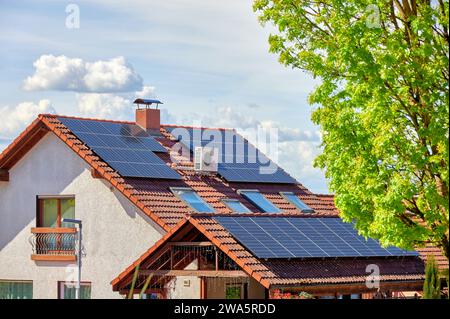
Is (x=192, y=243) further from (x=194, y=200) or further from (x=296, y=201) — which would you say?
(x=296, y=201)

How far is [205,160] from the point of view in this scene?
39.3 meters

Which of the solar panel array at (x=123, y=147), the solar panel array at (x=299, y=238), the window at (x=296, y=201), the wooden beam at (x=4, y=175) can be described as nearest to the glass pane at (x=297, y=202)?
the window at (x=296, y=201)

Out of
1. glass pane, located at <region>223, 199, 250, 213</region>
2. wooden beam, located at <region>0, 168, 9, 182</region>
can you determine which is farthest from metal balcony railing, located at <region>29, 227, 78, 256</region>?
glass pane, located at <region>223, 199, 250, 213</region>

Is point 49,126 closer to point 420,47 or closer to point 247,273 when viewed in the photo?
point 247,273

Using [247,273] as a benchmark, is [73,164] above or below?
above

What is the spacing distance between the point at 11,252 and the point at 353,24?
17512 millimetres

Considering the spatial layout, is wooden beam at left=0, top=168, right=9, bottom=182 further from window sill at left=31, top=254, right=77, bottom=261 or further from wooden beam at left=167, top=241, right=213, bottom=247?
wooden beam at left=167, top=241, right=213, bottom=247

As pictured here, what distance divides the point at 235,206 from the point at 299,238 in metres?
4.71

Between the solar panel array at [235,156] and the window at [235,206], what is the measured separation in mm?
1605

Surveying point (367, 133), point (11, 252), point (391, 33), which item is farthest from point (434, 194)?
point (11, 252)

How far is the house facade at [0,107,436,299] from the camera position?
31.7 metres

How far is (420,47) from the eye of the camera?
86.7 feet
